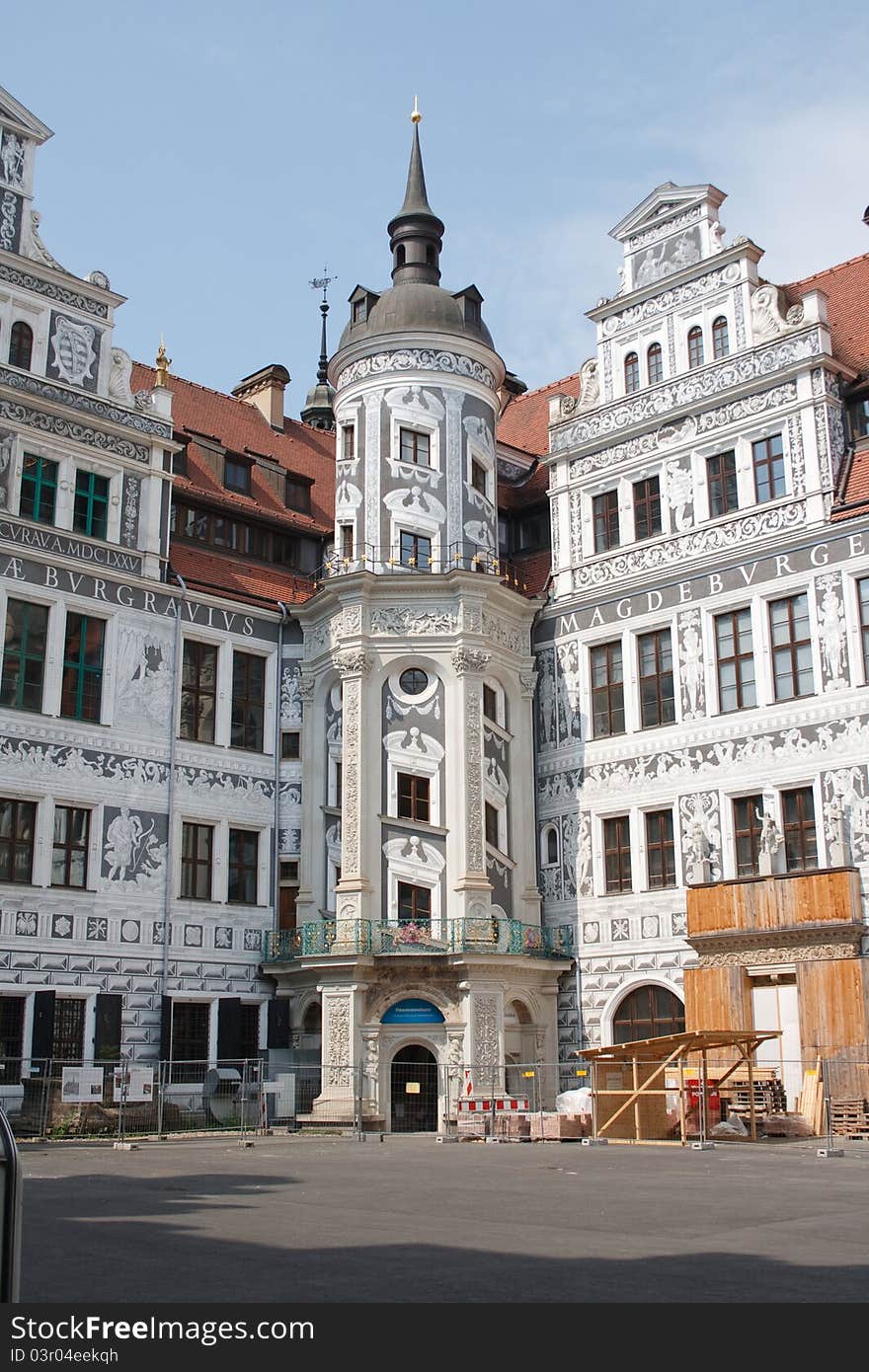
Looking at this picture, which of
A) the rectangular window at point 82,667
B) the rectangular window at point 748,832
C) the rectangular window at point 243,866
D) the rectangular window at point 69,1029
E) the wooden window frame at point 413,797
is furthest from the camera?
the rectangular window at point 243,866

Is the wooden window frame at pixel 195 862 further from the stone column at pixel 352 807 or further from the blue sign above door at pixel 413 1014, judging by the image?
the blue sign above door at pixel 413 1014

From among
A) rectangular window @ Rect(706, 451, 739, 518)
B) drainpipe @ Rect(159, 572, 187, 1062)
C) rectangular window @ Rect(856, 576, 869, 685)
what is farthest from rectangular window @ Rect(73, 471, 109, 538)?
rectangular window @ Rect(856, 576, 869, 685)

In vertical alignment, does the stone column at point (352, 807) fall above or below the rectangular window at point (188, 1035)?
above

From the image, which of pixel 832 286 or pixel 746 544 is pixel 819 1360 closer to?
pixel 746 544

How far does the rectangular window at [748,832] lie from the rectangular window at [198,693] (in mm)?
11473

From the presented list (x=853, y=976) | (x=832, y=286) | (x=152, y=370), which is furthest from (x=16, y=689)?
(x=832, y=286)

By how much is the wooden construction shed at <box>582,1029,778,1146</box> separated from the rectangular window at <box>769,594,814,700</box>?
699 cm

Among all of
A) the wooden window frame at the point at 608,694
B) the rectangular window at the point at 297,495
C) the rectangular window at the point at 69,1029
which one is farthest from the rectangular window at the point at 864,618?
the rectangular window at the point at 69,1029

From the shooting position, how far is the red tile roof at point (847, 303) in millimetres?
30344

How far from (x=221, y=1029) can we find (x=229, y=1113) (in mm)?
2295

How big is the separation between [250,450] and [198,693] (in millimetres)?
7669

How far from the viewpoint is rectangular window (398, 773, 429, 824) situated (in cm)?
3045

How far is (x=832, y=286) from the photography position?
33.2 meters

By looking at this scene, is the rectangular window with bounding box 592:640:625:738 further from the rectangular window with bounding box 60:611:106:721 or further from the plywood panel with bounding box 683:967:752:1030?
the rectangular window with bounding box 60:611:106:721
